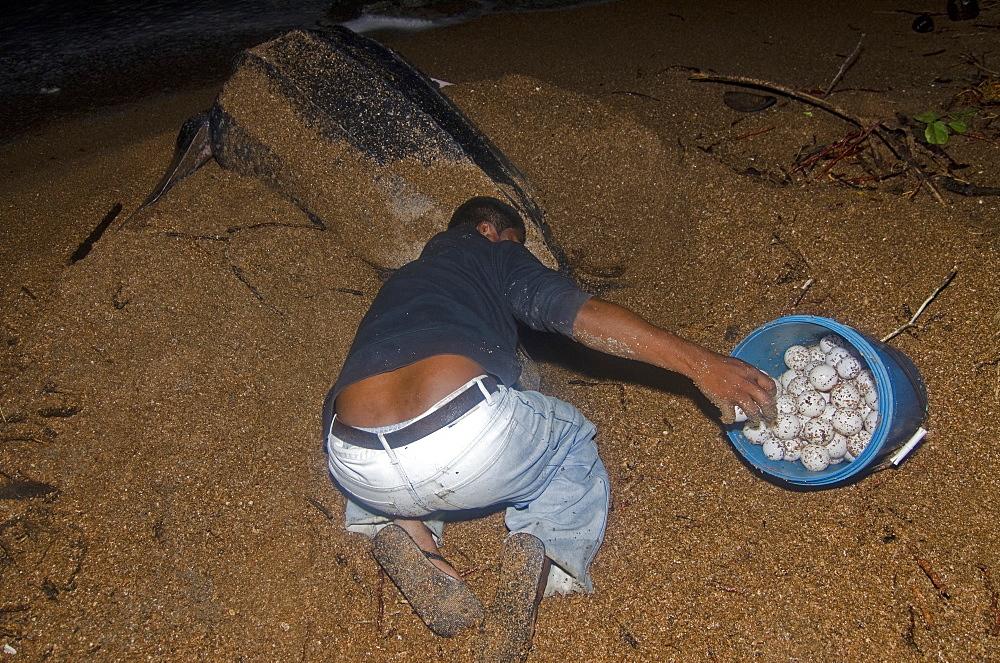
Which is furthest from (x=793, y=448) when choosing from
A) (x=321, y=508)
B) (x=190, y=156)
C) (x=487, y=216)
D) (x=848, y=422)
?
(x=190, y=156)

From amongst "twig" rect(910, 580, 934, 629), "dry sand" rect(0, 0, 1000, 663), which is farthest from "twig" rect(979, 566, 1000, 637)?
"twig" rect(910, 580, 934, 629)

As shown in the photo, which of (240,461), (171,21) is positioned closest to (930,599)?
(240,461)

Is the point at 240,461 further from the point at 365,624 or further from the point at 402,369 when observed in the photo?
the point at 402,369

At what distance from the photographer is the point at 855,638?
1601 millimetres

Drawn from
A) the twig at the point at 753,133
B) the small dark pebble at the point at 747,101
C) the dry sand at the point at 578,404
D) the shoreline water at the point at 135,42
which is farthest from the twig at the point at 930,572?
the shoreline water at the point at 135,42

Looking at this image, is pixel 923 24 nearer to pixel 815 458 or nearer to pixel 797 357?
pixel 797 357

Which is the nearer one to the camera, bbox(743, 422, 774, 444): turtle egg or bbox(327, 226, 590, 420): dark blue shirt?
bbox(327, 226, 590, 420): dark blue shirt

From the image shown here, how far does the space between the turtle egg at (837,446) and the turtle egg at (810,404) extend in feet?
0.30

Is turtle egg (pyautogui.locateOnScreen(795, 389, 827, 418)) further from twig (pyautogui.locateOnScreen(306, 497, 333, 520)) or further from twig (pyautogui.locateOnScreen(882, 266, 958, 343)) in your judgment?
twig (pyautogui.locateOnScreen(306, 497, 333, 520))

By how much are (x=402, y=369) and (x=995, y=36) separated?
4.06 m

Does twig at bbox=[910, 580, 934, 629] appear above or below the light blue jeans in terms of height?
below

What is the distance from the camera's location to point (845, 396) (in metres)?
1.95

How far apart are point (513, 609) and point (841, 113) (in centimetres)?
264

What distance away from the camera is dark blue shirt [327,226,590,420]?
1.55 meters
